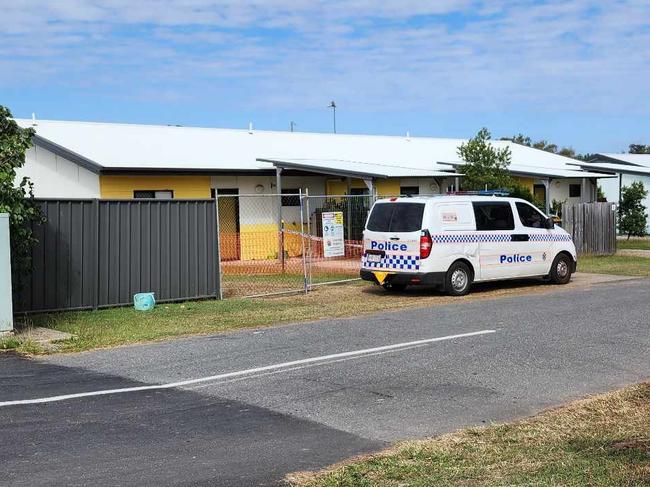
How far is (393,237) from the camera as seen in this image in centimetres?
1581

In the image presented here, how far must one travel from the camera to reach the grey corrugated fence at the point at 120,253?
13.6 meters

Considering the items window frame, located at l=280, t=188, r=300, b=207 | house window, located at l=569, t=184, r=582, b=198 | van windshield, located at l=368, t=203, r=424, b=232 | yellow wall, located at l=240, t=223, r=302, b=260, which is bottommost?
yellow wall, located at l=240, t=223, r=302, b=260

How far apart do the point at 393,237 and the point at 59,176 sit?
11.2 meters

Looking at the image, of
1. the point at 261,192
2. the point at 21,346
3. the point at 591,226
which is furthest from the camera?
the point at 261,192

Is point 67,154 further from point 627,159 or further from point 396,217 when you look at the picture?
point 627,159

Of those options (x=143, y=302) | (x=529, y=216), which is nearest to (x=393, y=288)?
(x=529, y=216)

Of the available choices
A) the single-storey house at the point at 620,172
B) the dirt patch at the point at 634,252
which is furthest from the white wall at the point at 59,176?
the single-storey house at the point at 620,172

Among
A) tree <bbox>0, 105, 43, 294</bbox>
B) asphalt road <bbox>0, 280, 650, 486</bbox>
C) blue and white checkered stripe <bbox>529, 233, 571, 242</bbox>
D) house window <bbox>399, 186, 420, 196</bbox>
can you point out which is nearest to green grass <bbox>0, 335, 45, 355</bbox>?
asphalt road <bbox>0, 280, 650, 486</bbox>

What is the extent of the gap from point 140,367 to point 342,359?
225 cm

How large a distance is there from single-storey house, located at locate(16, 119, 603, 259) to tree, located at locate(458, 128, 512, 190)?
0.55 metres

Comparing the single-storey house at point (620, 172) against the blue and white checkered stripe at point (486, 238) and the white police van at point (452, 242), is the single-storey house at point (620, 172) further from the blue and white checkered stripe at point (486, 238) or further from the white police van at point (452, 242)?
the white police van at point (452, 242)

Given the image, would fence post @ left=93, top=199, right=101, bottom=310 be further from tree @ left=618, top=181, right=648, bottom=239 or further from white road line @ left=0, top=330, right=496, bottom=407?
tree @ left=618, top=181, right=648, bottom=239

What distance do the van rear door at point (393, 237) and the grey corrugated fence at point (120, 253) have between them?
119 inches

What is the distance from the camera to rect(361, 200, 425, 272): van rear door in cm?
1562
